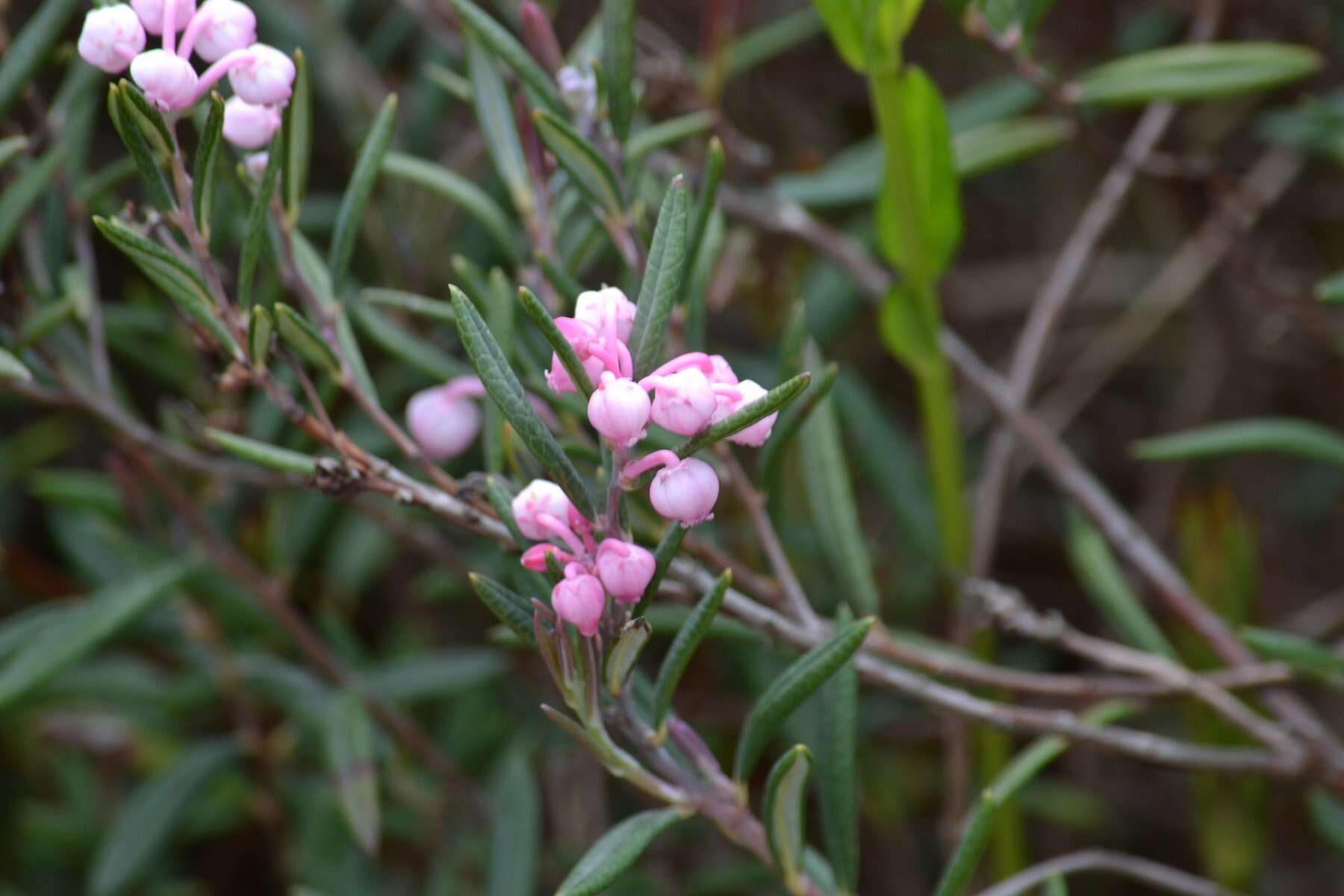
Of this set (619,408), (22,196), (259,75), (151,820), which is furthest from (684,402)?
(151,820)

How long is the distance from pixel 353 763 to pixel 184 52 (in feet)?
1.96

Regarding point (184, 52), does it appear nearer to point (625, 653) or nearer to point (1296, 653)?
point (625, 653)

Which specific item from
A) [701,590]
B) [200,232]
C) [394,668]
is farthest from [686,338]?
[394,668]

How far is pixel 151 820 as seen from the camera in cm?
112

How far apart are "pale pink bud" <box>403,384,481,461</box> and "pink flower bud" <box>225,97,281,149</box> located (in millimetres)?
178

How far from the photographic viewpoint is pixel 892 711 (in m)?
1.27

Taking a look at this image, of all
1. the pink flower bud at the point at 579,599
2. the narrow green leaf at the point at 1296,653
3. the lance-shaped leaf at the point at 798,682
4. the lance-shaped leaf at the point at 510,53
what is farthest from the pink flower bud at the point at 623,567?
the narrow green leaf at the point at 1296,653

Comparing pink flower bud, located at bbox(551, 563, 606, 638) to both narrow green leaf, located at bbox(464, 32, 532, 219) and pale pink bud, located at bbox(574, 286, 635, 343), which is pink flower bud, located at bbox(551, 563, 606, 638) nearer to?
pale pink bud, located at bbox(574, 286, 635, 343)

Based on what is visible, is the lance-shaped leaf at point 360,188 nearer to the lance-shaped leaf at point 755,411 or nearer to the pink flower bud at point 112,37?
the pink flower bud at point 112,37

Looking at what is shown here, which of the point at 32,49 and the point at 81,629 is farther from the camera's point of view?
the point at 81,629

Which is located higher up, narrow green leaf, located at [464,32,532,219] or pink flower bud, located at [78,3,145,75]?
narrow green leaf, located at [464,32,532,219]

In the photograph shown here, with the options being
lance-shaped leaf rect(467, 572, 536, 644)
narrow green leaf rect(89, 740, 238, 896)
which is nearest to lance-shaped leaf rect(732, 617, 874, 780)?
lance-shaped leaf rect(467, 572, 536, 644)

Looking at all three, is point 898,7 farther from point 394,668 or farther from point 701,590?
point 394,668

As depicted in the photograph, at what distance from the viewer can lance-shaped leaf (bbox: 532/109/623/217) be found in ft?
2.19
